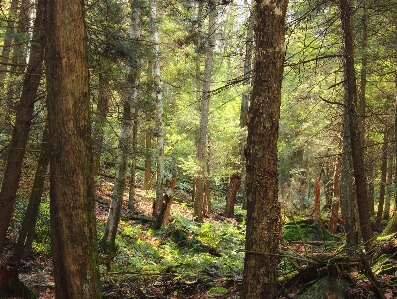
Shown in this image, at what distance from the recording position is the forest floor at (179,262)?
19.3 ft

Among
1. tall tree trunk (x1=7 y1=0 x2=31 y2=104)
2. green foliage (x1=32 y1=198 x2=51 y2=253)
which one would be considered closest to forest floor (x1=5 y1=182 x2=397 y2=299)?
green foliage (x1=32 y1=198 x2=51 y2=253)

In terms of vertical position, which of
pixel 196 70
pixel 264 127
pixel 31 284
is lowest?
pixel 31 284

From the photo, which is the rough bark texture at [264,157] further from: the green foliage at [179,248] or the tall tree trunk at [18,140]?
the tall tree trunk at [18,140]

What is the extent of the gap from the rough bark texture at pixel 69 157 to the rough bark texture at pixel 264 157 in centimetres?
196

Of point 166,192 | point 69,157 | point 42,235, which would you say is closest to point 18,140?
point 69,157

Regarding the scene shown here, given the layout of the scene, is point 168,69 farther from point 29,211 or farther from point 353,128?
point 353,128

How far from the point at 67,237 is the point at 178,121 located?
1696 cm

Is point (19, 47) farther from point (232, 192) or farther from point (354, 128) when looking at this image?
point (232, 192)

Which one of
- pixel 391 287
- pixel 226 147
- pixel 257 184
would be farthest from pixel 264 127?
pixel 226 147

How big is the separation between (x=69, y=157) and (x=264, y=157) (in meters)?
2.36

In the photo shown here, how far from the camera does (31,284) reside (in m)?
8.31

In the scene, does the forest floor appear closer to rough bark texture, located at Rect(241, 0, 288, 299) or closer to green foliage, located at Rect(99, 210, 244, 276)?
green foliage, located at Rect(99, 210, 244, 276)

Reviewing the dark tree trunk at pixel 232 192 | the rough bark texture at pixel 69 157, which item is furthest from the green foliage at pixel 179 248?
the rough bark texture at pixel 69 157

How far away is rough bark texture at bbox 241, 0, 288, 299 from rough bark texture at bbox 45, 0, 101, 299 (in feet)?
6.45
